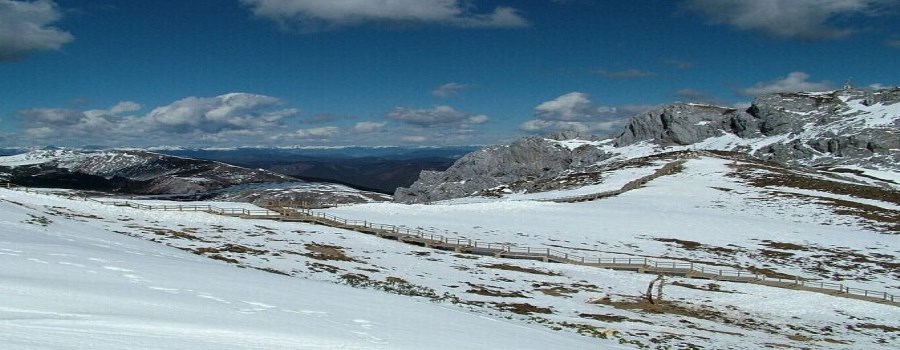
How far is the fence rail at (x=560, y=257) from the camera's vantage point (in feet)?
127

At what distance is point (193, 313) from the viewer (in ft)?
31.9

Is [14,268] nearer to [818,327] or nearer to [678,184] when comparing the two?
[818,327]

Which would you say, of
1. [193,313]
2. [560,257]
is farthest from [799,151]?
[193,313]

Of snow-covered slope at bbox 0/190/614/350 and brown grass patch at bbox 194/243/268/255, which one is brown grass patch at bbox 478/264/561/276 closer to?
brown grass patch at bbox 194/243/268/255

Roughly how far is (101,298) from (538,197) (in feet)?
261

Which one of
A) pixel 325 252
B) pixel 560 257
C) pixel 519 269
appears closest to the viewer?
pixel 325 252

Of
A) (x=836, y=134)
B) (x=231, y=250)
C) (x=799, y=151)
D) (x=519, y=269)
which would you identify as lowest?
(x=519, y=269)

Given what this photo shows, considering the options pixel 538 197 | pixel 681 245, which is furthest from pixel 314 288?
pixel 538 197

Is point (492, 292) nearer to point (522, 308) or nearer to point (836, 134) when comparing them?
point (522, 308)

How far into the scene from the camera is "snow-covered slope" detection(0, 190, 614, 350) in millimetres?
7152

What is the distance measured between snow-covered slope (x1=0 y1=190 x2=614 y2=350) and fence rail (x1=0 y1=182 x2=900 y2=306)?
2910cm

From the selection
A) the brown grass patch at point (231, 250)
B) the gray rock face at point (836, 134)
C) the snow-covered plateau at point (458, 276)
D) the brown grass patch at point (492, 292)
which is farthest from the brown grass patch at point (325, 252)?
the gray rock face at point (836, 134)

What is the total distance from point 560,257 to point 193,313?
1502 inches

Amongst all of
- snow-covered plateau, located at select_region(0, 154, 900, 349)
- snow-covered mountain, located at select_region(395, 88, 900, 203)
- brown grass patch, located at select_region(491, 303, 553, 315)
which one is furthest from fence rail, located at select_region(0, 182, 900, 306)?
snow-covered mountain, located at select_region(395, 88, 900, 203)
